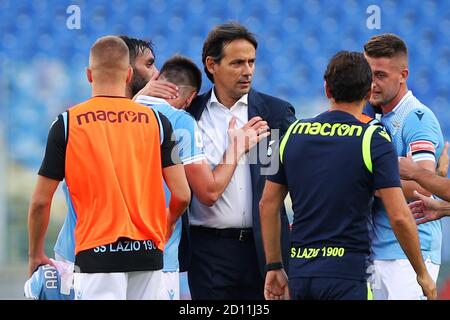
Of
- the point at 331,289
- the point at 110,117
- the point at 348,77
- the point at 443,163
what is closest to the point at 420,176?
the point at 443,163

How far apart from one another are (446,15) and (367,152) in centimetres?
550

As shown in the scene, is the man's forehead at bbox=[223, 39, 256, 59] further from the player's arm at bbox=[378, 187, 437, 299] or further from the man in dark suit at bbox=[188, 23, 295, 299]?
the player's arm at bbox=[378, 187, 437, 299]

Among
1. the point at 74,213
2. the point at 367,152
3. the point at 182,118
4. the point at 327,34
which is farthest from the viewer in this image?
the point at 327,34

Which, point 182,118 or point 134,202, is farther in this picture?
point 182,118

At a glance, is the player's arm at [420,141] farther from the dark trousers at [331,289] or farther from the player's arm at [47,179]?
the player's arm at [47,179]

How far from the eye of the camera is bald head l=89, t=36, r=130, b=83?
352 centimetres

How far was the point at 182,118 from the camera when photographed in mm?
4000

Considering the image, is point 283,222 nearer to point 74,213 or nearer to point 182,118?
point 182,118

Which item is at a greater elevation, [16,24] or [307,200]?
[16,24]

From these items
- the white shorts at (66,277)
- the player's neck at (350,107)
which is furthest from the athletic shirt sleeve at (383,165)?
the white shorts at (66,277)

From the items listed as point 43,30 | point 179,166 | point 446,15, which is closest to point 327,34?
point 446,15

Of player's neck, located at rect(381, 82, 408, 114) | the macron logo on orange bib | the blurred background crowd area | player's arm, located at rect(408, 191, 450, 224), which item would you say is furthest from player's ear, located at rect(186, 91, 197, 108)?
the blurred background crowd area

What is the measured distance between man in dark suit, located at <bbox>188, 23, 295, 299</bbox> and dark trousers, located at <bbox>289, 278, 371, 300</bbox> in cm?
71

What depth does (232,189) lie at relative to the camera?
419 cm
